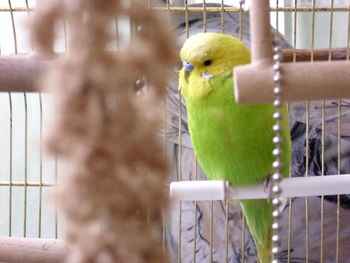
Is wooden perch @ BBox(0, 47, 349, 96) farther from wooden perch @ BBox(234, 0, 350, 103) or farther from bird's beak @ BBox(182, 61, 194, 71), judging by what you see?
bird's beak @ BBox(182, 61, 194, 71)

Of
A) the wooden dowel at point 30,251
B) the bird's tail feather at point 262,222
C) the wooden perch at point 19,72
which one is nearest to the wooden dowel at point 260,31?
the wooden perch at point 19,72

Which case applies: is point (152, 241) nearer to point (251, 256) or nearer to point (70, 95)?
point (70, 95)

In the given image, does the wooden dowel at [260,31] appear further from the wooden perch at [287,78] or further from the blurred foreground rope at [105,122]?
the blurred foreground rope at [105,122]

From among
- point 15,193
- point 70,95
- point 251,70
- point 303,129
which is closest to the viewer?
point 70,95

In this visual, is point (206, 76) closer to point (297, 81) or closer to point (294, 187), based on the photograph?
point (294, 187)

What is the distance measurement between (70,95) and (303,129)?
1450mm

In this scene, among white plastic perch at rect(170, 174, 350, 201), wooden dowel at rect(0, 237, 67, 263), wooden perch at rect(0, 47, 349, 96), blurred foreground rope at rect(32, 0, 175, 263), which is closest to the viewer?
blurred foreground rope at rect(32, 0, 175, 263)

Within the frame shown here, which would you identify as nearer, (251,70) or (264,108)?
(251,70)

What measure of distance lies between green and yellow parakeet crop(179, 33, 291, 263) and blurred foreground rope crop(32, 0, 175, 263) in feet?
2.33

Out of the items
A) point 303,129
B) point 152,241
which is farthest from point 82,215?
point 303,129

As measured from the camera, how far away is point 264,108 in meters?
0.90

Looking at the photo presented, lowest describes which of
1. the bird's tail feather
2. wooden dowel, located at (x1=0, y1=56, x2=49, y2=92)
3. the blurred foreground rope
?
the bird's tail feather

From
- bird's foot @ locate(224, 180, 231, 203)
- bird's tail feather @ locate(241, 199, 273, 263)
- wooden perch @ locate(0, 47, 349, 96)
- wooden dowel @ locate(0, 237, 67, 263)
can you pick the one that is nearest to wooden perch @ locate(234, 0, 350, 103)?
wooden perch @ locate(0, 47, 349, 96)

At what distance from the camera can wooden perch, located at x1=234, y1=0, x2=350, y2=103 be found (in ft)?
1.18
